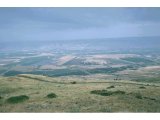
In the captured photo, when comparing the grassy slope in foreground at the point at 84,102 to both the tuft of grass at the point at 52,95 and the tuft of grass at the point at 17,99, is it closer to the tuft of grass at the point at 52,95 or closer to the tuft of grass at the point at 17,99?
the tuft of grass at the point at 52,95

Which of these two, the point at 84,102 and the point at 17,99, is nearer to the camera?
the point at 84,102

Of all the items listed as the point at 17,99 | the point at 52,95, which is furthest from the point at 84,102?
the point at 17,99

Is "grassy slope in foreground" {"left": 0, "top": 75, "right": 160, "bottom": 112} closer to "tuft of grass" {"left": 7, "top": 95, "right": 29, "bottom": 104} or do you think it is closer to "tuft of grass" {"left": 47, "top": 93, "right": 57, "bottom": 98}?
"tuft of grass" {"left": 47, "top": 93, "right": 57, "bottom": 98}

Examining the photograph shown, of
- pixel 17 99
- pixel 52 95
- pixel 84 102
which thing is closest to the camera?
pixel 84 102

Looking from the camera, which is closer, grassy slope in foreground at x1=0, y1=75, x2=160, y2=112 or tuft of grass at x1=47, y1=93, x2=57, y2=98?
grassy slope in foreground at x1=0, y1=75, x2=160, y2=112

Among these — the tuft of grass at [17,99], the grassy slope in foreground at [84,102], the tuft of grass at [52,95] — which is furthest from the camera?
the tuft of grass at [52,95]

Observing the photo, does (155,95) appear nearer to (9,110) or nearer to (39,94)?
(39,94)

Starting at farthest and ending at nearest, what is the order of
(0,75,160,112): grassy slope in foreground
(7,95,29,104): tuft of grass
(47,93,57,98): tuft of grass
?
(47,93,57,98): tuft of grass < (7,95,29,104): tuft of grass < (0,75,160,112): grassy slope in foreground

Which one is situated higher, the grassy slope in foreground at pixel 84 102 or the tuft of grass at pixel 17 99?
the tuft of grass at pixel 17 99

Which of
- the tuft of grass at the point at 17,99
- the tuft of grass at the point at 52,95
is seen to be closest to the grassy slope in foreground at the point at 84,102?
the tuft of grass at the point at 52,95

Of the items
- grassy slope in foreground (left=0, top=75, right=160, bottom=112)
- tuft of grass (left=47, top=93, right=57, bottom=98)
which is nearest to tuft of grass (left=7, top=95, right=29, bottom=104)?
grassy slope in foreground (left=0, top=75, right=160, bottom=112)

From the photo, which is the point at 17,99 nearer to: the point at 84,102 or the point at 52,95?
the point at 52,95
